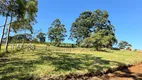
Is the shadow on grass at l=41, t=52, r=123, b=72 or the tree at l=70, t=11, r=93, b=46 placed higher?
the tree at l=70, t=11, r=93, b=46

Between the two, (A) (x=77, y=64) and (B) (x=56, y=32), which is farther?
(B) (x=56, y=32)

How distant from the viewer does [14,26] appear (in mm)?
20656

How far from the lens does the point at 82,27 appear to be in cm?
4816

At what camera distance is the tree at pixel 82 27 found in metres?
47.8

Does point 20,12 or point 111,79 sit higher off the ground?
point 20,12

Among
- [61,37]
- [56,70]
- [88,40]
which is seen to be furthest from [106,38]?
[56,70]

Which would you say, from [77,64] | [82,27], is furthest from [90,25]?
[77,64]

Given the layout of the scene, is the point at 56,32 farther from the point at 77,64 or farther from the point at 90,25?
the point at 77,64

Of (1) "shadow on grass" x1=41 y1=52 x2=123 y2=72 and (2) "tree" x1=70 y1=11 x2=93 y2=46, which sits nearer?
(1) "shadow on grass" x1=41 y1=52 x2=123 y2=72

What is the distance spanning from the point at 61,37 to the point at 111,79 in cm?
4106

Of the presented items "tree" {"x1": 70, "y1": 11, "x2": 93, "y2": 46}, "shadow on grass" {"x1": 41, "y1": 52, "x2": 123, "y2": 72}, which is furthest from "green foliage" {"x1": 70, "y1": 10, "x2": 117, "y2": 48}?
"shadow on grass" {"x1": 41, "y1": 52, "x2": 123, "y2": 72}

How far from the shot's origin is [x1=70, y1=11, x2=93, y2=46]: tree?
157 feet

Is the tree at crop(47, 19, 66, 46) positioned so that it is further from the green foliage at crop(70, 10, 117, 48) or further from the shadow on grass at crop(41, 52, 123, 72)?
the shadow on grass at crop(41, 52, 123, 72)

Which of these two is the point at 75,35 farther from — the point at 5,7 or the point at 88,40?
the point at 5,7
